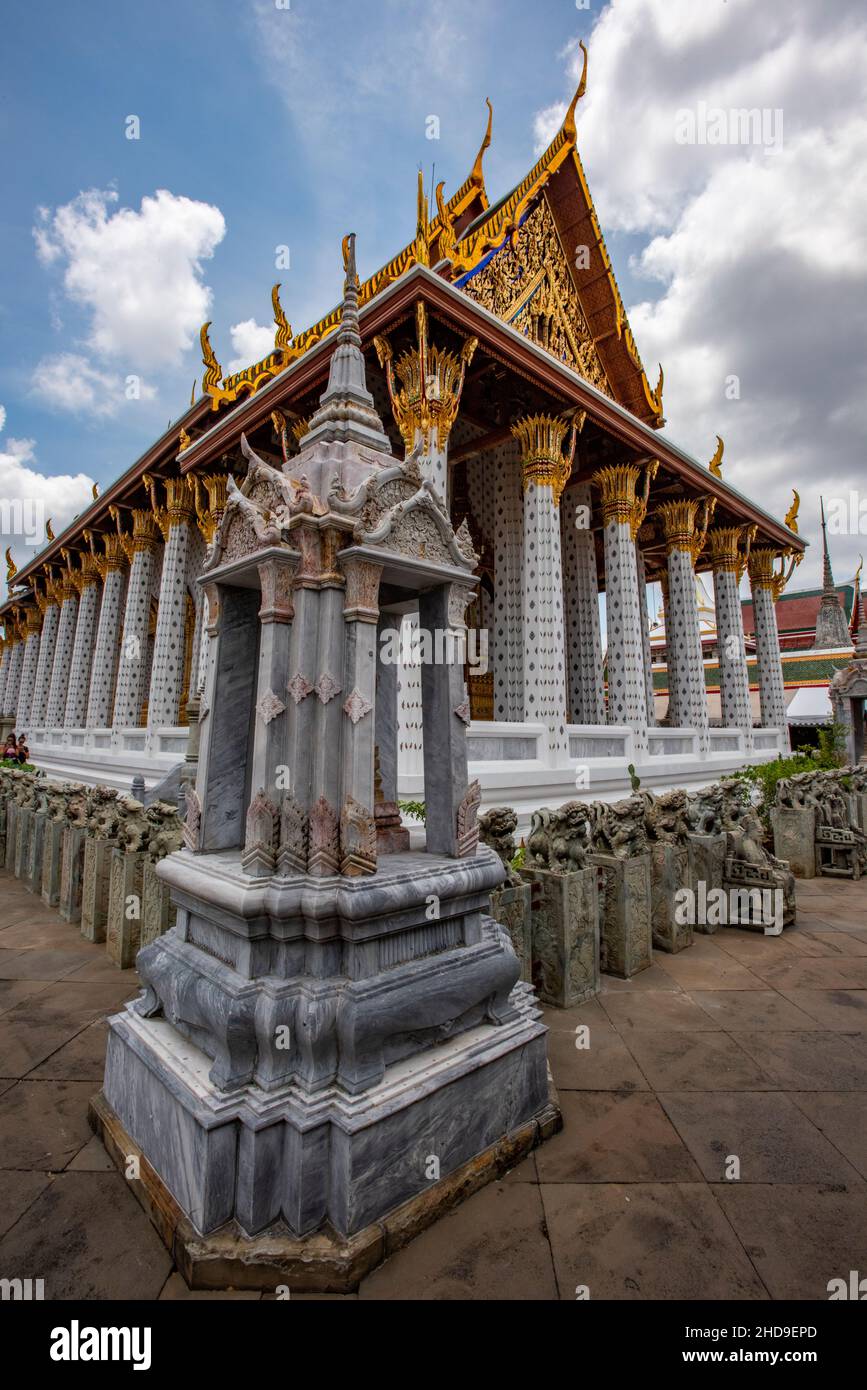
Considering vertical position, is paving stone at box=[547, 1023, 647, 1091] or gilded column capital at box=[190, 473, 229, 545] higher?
gilded column capital at box=[190, 473, 229, 545]

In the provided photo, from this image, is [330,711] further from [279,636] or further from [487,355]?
[487,355]

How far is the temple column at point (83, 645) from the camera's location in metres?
18.3

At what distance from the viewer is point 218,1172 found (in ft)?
5.89

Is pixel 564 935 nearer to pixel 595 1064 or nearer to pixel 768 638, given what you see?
pixel 595 1064

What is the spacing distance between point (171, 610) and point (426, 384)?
7636 mm

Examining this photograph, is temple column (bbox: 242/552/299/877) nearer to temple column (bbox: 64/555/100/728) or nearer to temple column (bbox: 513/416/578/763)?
temple column (bbox: 513/416/578/763)

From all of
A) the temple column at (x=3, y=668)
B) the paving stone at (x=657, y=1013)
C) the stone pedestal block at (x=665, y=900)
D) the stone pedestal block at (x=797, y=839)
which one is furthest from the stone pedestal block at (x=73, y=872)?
the temple column at (x=3, y=668)

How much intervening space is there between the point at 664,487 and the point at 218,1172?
13.6m

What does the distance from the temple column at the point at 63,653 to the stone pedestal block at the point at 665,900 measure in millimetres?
20351

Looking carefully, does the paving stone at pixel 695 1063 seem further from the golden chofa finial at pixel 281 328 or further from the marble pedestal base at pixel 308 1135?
the golden chofa finial at pixel 281 328

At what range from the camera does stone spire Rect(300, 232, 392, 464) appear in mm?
2635

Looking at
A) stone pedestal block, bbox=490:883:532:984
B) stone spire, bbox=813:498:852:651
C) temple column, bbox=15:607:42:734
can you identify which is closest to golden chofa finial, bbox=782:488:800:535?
stone spire, bbox=813:498:852:651

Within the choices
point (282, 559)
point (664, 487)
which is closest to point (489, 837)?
point (282, 559)

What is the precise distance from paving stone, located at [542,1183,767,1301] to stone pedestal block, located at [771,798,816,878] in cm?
586
